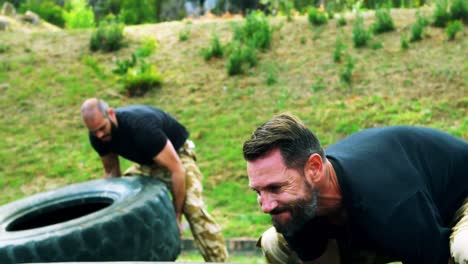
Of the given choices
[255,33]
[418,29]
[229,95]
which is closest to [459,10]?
[418,29]

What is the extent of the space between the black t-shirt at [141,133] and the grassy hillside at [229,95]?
2251mm

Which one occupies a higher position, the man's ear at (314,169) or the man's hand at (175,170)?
the man's ear at (314,169)

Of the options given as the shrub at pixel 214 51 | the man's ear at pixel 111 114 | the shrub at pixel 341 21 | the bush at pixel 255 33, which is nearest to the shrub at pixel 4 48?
the shrub at pixel 214 51

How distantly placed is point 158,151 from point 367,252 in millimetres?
2157

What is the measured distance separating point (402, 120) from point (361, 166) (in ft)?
20.5

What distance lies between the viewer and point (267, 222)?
22.4 ft

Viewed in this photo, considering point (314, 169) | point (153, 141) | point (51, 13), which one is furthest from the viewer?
point (51, 13)

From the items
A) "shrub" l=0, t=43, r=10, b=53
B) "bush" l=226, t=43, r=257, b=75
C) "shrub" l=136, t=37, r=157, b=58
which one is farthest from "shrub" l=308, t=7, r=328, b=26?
"shrub" l=0, t=43, r=10, b=53

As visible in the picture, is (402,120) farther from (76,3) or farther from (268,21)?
(76,3)

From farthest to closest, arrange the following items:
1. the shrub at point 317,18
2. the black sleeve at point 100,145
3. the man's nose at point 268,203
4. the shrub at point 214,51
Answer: the shrub at point 317,18 < the shrub at point 214,51 < the black sleeve at point 100,145 < the man's nose at point 268,203

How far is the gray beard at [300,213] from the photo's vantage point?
8.01ft

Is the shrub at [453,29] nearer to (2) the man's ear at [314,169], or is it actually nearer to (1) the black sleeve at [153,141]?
(1) the black sleeve at [153,141]

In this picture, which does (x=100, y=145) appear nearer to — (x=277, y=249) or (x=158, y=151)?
(x=158, y=151)

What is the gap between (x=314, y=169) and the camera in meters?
2.45
